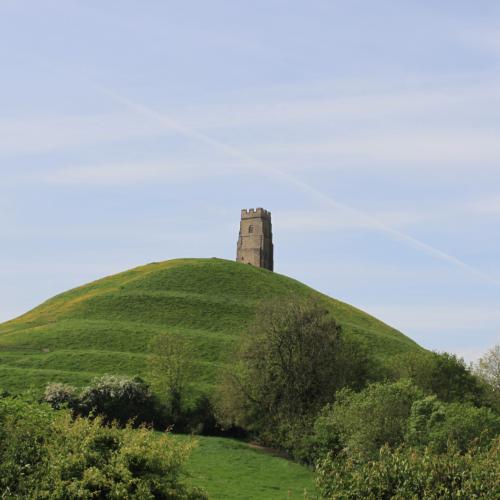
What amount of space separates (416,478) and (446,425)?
25657 millimetres

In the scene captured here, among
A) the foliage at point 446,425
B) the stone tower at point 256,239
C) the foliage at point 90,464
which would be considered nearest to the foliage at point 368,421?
the foliage at point 446,425

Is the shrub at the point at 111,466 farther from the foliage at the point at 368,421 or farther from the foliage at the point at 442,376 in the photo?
the foliage at the point at 442,376

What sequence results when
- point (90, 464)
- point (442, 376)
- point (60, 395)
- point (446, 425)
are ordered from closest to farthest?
point (90, 464)
point (446, 425)
point (60, 395)
point (442, 376)

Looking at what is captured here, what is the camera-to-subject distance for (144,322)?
11094 centimetres

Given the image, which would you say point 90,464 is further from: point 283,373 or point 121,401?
point 121,401

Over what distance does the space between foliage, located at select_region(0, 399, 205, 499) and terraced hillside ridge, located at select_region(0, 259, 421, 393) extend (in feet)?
158

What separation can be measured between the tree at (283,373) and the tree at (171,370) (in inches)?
348

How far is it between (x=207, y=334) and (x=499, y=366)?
38.7 metres

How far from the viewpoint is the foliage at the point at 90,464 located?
2719 cm

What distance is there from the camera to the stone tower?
493ft

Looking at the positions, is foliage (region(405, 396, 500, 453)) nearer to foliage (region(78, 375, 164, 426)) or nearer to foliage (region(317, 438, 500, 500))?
foliage (region(317, 438, 500, 500))

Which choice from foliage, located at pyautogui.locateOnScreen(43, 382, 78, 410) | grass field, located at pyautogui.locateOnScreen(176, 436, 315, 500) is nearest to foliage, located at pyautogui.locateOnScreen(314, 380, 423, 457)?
grass field, located at pyautogui.locateOnScreen(176, 436, 315, 500)

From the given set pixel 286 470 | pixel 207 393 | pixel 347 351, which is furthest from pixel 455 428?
pixel 207 393

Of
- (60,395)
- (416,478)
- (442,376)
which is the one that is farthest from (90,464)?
(442,376)
